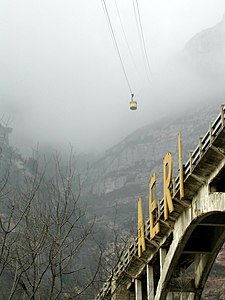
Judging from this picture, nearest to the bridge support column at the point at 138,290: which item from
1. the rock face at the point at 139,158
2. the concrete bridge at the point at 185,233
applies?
the concrete bridge at the point at 185,233

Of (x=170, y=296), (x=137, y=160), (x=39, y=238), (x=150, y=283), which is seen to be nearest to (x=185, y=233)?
(x=150, y=283)

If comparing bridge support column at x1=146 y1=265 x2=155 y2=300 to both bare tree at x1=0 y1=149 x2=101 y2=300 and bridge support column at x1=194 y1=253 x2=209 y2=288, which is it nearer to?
bridge support column at x1=194 y1=253 x2=209 y2=288

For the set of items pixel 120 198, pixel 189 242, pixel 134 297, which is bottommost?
pixel 134 297

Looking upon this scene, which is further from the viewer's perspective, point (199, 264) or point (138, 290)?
point (138, 290)

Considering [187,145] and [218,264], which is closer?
[218,264]

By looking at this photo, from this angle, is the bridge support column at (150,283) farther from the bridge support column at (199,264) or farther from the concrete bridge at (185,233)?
the bridge support column at (199,264)

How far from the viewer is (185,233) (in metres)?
22.5

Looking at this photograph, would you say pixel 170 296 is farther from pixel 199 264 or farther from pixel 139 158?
pixel 139 158

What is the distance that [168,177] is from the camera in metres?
22.9

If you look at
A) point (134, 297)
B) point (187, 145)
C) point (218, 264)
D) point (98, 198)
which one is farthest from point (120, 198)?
point (134, 297)

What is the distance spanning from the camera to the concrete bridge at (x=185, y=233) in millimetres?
19250

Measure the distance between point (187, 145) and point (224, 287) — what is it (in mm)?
94285

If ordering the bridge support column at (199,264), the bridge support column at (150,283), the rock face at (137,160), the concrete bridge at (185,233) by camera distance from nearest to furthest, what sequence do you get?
the concrete bridge at (185,233) → the bridge support column at (150,283) → the bridge support column at (199,264) → the rock face at (137,160)

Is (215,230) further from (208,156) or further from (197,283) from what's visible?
(208,156)
